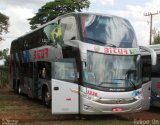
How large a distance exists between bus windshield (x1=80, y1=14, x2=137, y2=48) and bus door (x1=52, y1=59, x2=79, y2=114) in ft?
3.87

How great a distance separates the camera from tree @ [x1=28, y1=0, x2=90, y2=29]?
4822 cm

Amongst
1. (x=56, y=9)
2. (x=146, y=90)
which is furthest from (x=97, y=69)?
(x=56, y=9)

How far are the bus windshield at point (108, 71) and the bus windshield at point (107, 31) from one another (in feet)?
1.87

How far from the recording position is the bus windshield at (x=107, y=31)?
49.5 feet

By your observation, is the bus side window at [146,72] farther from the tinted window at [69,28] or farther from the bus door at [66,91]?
the tinted window at [69,28]

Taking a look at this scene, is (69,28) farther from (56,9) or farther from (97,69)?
(56,9)

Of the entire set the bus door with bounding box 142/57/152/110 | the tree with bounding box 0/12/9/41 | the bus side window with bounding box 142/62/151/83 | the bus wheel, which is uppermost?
the tree with bounding box 0/12/9/41

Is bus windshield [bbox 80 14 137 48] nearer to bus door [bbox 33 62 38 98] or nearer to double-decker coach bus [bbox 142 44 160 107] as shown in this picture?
double-decker coach bus [bbox 142 44 160 107]

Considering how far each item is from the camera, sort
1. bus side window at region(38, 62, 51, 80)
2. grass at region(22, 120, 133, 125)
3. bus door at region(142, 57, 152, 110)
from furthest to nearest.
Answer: bus side window at region(38, 62, 51, 80) < bus door at region(142, 57, 152, 110) < grass at region(22, 120, 133, 125)

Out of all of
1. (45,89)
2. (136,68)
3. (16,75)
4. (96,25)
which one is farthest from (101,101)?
(16,75)

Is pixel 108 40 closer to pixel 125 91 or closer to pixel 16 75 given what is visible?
pixel 125 91

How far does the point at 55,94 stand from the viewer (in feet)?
47.9

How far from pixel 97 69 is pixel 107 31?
5.64ft

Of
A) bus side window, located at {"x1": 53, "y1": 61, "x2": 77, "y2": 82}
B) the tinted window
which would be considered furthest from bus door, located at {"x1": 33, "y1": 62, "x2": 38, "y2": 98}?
bus side window, located at {"x1": 53, "y1": 61, "x2": 77, "y2": 82}
